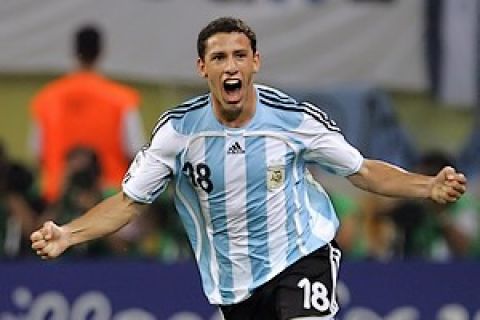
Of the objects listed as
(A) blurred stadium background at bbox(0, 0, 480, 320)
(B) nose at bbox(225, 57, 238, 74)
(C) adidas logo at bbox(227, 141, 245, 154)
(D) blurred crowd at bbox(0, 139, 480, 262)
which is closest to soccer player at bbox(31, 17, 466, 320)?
(C) adidas logo at bbox(227, 141, 245, 154)

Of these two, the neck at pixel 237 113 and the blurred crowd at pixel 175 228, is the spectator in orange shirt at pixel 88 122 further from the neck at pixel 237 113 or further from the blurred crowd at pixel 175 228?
the neck at pixel 237 113

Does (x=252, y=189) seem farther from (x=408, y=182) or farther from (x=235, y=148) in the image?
(x=408, y=182)

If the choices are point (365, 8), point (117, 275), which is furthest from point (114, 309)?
point (365, 8)

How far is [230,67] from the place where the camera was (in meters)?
8.59

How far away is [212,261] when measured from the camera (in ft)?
29.7

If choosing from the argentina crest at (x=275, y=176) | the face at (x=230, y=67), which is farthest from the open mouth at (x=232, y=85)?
the argentina crest at (x=275, y=176)

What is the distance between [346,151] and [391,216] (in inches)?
135

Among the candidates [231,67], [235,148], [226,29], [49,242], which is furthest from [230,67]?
[49,242]

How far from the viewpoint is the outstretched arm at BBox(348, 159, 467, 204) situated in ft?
28.3

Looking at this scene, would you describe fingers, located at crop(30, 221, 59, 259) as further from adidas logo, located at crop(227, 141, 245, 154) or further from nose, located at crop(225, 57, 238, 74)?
nose, located at crop(225, 57, 238, 74)

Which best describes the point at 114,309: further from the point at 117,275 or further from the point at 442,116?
the point at 442,116

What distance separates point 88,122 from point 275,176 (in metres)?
3.72

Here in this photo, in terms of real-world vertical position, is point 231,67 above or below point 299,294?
above

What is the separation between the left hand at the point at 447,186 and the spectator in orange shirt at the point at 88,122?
3.92 m
